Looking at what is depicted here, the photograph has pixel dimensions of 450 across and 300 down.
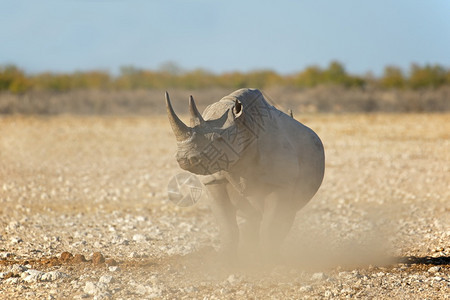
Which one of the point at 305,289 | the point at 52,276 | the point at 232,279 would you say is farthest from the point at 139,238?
the point at 305,289

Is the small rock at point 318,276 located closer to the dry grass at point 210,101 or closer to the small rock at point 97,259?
the small rock at point 97,259

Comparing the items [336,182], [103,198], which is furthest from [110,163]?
[336,182]

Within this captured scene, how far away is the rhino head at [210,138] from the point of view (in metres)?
6.38

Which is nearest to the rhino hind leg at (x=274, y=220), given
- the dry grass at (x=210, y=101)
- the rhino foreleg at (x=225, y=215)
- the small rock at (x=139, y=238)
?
the rhino foreleg at (x=225, y=215)

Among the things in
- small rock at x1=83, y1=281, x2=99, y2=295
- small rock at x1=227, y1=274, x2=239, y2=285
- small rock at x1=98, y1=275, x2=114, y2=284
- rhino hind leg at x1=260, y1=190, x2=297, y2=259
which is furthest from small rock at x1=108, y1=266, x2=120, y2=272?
rhino hind leg at x1=260, y1=190, x2=297, y2=259

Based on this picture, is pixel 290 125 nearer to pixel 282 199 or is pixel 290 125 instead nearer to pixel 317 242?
pixel 282 199

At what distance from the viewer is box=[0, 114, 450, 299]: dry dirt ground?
6.61m

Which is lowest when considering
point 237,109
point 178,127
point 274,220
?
point 274,220

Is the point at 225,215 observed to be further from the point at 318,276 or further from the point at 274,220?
the point at 318,276

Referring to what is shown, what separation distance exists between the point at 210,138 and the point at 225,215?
1233 millimetres

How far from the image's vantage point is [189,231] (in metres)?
9.71

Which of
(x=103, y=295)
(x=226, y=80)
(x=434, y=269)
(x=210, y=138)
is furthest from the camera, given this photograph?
(x=226, y=80)

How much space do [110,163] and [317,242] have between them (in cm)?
875

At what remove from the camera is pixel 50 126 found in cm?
2606
